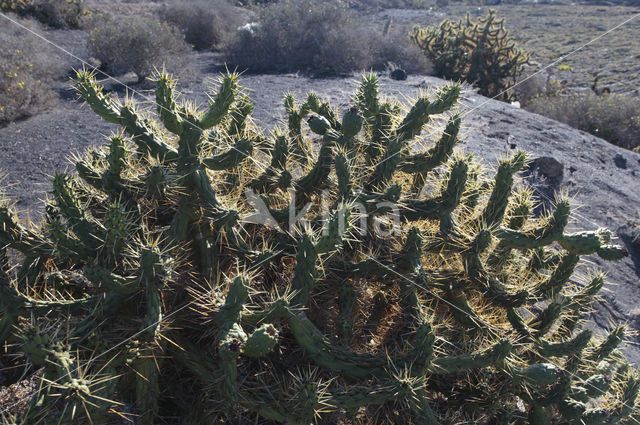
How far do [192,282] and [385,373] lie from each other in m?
1.17

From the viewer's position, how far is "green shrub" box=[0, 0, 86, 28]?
42.4 ft

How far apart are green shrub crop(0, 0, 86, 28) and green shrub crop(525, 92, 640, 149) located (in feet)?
43.8

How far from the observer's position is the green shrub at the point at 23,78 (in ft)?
21.1

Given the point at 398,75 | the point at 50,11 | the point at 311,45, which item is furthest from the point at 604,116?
the point at 50,11

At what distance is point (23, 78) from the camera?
7.04 metres

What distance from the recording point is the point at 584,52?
1975cm

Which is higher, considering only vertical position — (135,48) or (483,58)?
(135,48)

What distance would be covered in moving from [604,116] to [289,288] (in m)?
10.9

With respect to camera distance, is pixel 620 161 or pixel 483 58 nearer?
pixel 620 161

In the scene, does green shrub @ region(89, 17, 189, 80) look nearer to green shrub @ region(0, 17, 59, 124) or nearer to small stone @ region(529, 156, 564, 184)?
green shrub @ region(0, 17, 59, 124)

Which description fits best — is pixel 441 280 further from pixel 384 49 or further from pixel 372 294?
pixel 384 49

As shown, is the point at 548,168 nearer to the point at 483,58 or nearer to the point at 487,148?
the point at 487,148

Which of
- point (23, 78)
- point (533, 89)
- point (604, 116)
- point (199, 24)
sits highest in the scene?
point (23, 78)

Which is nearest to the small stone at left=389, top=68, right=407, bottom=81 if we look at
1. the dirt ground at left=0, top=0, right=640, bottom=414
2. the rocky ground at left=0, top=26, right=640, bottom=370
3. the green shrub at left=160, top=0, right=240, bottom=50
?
the dirt ground at left=0, top=0, right=640, bottom=414
